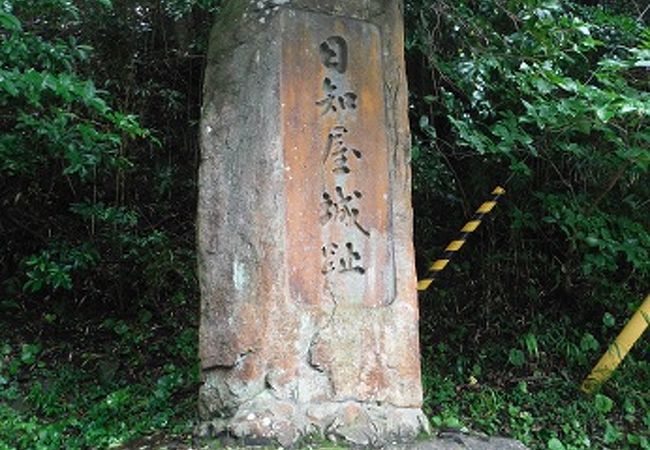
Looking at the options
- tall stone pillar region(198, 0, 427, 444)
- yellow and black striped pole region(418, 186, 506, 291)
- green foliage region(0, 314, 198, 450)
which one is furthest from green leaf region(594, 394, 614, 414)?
green foliage region(0, 314, 198, 450)

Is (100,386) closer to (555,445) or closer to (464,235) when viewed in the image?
(464,235)

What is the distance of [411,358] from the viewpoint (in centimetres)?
327

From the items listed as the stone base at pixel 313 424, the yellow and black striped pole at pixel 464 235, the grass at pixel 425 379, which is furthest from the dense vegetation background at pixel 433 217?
the stone base at pixel 313 424

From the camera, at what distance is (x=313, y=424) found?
293 cm

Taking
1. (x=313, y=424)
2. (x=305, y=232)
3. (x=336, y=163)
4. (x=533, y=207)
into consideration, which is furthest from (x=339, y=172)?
(x=533, y=207)

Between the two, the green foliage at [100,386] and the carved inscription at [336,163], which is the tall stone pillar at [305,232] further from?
the green foliage at [100,386]

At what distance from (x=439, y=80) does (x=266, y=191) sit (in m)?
2.15

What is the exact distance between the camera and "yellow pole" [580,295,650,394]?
448 centimetres

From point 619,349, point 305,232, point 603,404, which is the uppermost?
point 305,232

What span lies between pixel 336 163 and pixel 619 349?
7.97 ft

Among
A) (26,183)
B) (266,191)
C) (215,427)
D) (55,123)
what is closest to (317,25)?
(266,191)

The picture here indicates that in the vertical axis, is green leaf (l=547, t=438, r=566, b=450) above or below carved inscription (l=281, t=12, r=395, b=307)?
below

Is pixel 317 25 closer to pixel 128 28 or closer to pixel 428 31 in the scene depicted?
pixel 428 31

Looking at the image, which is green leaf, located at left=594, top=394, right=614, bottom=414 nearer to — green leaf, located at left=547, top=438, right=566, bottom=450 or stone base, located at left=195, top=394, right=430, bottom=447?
green leaf, located at left=547, top=438, right=566, bottom=450
